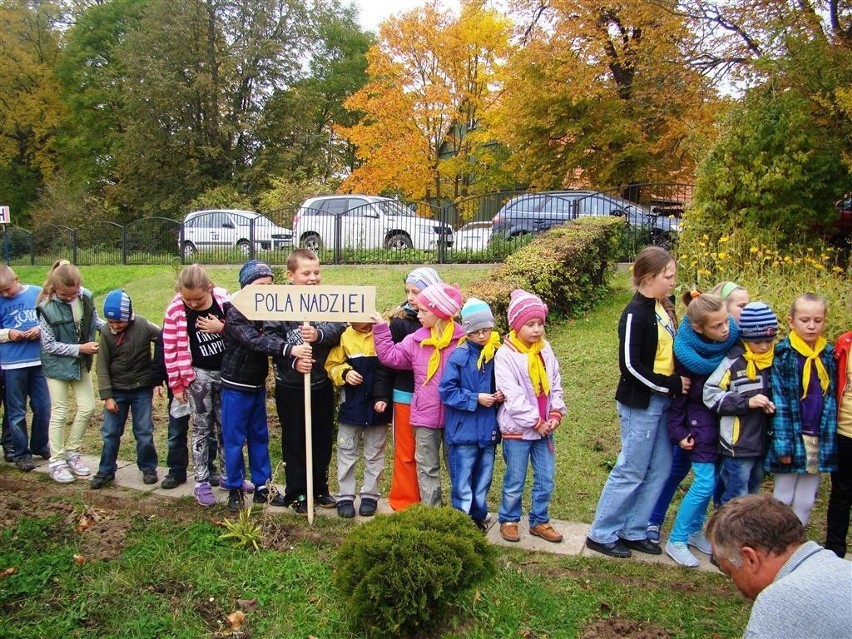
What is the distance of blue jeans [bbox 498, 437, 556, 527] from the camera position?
167 inches

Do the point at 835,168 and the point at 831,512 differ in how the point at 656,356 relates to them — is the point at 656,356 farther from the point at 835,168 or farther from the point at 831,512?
the point at 835,168

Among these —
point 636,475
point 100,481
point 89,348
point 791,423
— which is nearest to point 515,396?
point 636,475

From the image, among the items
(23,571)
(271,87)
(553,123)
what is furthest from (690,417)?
(271,87)

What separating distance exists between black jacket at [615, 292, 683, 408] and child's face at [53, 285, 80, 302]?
165 inches

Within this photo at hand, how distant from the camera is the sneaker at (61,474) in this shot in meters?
5.36

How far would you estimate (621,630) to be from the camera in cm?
330

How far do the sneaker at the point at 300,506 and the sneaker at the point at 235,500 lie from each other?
0.35 m

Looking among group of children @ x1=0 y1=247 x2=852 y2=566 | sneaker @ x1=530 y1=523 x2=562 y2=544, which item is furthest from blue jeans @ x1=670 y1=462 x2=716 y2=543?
sneaker @ x1=530 y1=523 x2=562 y2=544

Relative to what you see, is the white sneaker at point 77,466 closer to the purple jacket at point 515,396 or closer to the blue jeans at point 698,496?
the purple jacket at point 515,396

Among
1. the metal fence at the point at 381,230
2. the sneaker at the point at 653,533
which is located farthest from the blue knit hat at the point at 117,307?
the metal fence at the point at 381,230

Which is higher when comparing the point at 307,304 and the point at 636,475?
the point at 307,304

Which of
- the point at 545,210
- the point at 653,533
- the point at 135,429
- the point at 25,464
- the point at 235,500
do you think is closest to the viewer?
the point at 653,533

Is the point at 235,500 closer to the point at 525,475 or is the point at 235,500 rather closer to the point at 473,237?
the point at 525,475

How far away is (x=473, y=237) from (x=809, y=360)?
11.2 meters
